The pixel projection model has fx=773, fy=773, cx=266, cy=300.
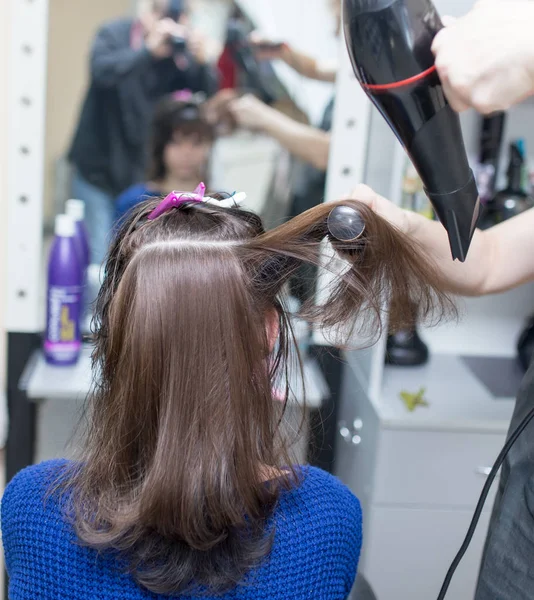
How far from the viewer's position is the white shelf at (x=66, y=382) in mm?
1473

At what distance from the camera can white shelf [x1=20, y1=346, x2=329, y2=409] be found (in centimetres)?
147

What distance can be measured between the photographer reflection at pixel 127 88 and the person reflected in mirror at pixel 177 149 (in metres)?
0.02

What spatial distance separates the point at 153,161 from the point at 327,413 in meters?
0.66

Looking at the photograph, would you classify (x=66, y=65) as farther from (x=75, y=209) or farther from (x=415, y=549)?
(x=415, y=549)

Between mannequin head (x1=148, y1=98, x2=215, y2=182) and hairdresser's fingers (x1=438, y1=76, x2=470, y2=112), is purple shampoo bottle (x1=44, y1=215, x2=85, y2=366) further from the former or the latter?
hairdresser's fingers (x1=438, y1=76, x2=470, y2=112)

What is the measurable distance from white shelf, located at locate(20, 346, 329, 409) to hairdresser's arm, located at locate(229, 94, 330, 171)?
464 millimetres

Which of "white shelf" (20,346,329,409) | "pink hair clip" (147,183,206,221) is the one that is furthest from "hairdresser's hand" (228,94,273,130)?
"pink hair clip" (147,183,206,221)

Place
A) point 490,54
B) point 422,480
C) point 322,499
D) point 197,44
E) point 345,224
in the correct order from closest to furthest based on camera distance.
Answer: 1. point 490,54
2. point 345,224
3. point 322,499
4. point 422,480
5. point 197,44

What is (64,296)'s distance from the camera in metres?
1.55

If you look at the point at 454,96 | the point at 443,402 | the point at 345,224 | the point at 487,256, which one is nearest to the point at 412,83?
the point at 454,96

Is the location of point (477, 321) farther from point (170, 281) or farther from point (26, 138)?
point (170, 281)

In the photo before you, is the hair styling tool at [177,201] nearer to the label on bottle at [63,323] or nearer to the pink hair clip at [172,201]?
the pink hair clip at [172,201]

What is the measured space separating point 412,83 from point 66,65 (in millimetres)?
1095

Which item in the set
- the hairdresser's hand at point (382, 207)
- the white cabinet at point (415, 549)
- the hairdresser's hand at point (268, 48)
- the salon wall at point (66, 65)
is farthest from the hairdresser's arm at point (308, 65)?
the white cabinet at point (415, 549)
